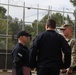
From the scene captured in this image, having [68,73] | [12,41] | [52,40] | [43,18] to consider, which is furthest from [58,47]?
[43,18]

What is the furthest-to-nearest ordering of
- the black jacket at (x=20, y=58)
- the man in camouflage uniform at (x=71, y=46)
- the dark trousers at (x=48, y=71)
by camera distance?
1. the man in camouflage uniform at (x=71, y=46)
2. the black jacket at (x=20, y=58)
3. the dark trousers at (x=48, y=71)

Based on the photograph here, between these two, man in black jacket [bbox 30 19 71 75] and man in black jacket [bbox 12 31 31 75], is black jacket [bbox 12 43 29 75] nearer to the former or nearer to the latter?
man in black jacket [bbox 12 31 31 75]

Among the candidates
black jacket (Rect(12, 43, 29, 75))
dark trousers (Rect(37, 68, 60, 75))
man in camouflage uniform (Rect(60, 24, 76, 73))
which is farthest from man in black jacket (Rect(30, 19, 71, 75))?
man in camouflage uniform (Rect(60, 24, 76, 73))

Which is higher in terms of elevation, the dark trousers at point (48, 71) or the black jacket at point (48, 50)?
the black jacket at point (48, 50)

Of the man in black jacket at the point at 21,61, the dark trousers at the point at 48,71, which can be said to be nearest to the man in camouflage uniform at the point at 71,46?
the man in black jacket at the point at 21,61

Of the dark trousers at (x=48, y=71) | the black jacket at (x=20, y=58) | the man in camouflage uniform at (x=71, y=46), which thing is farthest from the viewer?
the man in camouflage uniform at (x=71, y=46)

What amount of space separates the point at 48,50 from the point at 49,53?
49 mm

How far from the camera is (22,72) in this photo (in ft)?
19.9

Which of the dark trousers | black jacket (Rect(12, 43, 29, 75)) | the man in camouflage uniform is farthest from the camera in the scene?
the man in camouflage uniform

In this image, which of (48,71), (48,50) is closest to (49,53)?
(48,50)

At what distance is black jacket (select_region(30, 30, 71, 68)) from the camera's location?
17.6 feet

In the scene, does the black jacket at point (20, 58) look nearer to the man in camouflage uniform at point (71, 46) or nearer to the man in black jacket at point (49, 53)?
the man in black jacket at point (49, 53)

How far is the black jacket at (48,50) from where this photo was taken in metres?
5.35

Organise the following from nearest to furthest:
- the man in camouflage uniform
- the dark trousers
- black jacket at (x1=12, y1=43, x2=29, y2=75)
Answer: the dark trousers, black jacket at (x1=12, y1=43, x2=29, y2=75), the man in camouflage uniform
